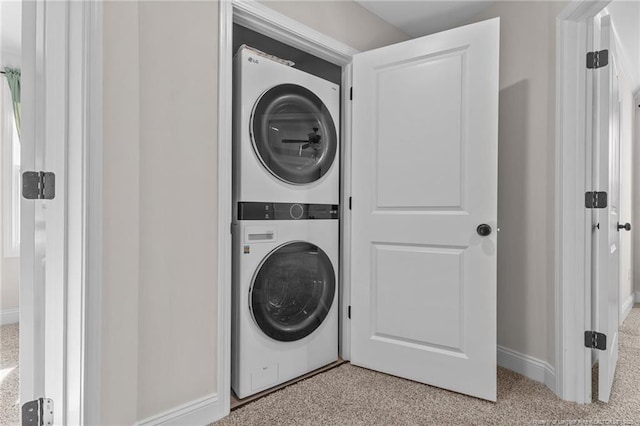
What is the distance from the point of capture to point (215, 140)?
171cm

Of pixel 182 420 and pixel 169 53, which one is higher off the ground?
pixel 169 53

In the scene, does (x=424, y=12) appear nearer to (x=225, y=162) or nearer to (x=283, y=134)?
(x=283, y=134)

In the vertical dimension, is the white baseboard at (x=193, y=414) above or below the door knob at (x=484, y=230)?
below

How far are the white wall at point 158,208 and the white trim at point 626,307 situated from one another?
3.68 meters

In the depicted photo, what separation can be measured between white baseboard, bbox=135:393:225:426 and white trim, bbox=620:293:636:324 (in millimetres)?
3544

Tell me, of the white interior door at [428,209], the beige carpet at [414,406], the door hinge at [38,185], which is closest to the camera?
the door hinge at [38,185]

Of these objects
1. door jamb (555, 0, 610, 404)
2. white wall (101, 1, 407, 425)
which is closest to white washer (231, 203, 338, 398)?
white wall (101, 1, 407, 425)

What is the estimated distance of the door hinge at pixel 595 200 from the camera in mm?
1811

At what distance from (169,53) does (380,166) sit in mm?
1257

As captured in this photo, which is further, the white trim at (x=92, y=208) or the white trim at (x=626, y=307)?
the white trim at (x=626, y=307)

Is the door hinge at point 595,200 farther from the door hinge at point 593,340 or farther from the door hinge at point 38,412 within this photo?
the door hinge at point 38,412

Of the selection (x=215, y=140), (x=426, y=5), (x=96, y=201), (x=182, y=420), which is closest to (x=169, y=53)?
(x=215, y=140)

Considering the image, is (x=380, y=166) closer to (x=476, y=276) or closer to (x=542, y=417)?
(x=476, y=276)

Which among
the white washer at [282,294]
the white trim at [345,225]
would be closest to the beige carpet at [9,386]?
the white washer at [282,294]
